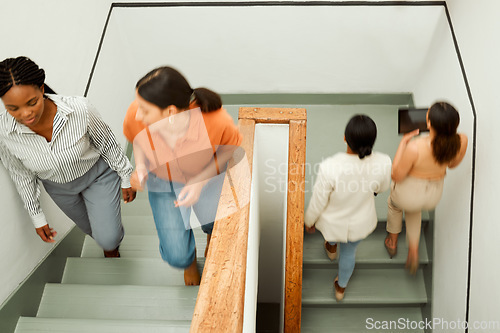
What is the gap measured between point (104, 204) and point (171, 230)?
0.51 m

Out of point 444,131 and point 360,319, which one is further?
point 360,319

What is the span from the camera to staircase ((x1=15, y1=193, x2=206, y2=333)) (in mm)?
2287

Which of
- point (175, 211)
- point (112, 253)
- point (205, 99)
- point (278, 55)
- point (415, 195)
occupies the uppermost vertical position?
point (278, 55)

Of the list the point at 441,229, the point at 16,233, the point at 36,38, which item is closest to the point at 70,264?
the point at 16,233

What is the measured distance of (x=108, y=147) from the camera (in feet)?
7.61

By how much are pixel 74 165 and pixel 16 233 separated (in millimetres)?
589

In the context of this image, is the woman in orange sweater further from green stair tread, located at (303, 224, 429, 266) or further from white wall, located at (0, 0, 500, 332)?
green stair tread, located at (303, 224, 429, 266)

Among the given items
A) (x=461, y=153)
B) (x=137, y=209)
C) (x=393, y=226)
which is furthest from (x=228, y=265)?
(x=137, y=209)

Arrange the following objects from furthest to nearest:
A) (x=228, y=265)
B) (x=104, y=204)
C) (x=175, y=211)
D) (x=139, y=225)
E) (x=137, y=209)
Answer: (x=137, y=209), (x=139, y=225), (x=104, y=204), (x=175, y=211), (x=228, y=265)

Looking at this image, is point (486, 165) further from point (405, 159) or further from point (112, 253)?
point (112, 253)

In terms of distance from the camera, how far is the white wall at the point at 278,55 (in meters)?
2.55

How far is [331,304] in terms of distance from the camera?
10.9ft

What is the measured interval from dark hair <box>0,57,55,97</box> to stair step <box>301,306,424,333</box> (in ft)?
8.60

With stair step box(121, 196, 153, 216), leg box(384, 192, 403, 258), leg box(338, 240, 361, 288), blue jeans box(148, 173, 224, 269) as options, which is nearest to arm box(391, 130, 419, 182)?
leg box(384, 192, 403, 258)
